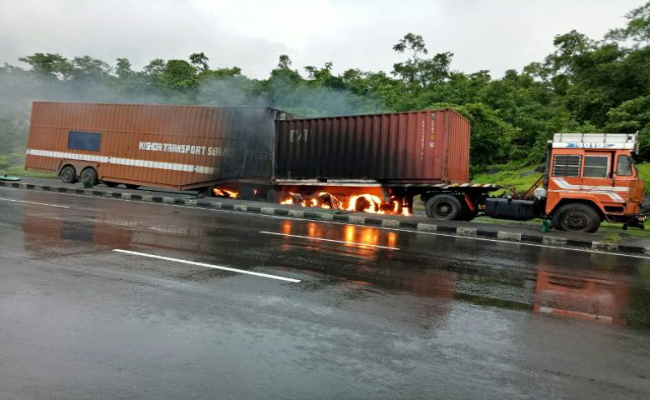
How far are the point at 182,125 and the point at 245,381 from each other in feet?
56.2

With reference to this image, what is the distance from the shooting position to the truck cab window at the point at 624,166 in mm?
12297

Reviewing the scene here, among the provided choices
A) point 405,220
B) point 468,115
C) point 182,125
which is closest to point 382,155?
point 405,220

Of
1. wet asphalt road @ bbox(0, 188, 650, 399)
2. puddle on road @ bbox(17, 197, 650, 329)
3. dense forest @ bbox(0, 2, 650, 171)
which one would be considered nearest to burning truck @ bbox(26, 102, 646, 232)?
puddle on road @ bbox(17, 197, 650, 329)

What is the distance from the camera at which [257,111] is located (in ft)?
58.1

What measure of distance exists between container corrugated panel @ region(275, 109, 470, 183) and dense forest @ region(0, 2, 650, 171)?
11898 mm

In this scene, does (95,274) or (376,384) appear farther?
(95,274)

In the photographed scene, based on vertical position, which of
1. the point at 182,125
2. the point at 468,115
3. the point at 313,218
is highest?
the point at 468,115

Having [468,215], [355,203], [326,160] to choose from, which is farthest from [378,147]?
[468,215]

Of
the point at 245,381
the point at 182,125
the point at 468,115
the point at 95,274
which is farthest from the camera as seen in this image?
the point at 468,115

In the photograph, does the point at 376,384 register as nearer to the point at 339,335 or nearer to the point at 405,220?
the point at 339,335

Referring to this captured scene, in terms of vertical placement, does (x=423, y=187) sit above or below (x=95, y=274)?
above

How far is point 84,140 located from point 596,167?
64.2ft

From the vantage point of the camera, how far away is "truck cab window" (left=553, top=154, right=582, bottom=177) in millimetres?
12789

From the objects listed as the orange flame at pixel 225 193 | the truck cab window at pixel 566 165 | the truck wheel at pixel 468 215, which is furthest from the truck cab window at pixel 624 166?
the orange flame at pixel 225 193
